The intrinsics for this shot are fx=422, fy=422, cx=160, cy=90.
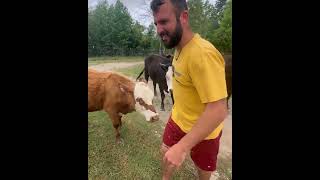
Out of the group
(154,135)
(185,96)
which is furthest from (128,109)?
(185,96)

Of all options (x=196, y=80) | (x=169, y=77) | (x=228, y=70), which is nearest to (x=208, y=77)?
(x=196, y=80)

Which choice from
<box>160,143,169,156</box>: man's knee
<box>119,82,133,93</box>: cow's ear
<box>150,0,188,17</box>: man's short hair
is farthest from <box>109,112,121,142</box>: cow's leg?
<box>150,0,188,17</box>: man's short hair

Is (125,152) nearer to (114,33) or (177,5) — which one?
(114,33)

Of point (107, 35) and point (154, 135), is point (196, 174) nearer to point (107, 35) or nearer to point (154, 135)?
point (154, 135)

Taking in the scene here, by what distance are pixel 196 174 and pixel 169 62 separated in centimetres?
49

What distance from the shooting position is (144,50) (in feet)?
6.04

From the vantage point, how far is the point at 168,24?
169 cm

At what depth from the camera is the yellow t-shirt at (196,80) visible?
1.58m

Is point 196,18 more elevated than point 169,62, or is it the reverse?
point 196,18

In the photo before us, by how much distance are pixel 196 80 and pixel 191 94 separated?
3.4 inches

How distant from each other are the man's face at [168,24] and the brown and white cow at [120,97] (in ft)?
0.85

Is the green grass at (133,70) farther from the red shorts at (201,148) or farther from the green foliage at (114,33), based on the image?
the red shorts at (201,148)

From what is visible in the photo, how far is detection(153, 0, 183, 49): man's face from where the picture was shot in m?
1.69

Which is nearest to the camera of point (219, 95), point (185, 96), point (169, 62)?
point (219, 95)
